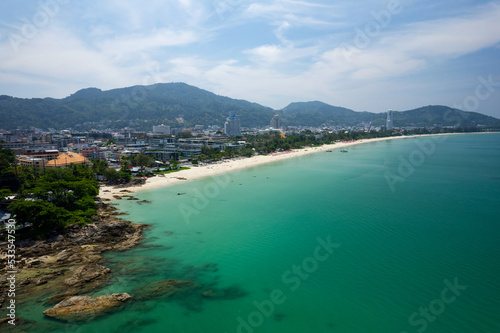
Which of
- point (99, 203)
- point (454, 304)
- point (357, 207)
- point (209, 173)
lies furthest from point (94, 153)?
point (454, 304)

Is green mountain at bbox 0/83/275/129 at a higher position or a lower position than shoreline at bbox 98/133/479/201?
higher

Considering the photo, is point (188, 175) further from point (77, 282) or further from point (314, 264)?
point (314, 264)

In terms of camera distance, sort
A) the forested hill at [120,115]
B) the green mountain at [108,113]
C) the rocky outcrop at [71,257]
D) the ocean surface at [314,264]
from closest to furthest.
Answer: the ocean surface at [314,264]
the rocky outcrop at [71,257]
the green mountain at [108,113]
the forested hill at [120,115]

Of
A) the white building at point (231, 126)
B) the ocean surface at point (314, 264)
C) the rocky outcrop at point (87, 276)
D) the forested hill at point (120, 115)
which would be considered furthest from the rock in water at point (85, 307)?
the forested hill at point (120, 115)

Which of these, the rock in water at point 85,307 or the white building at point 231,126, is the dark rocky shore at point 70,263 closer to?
the rock in water at point 85,307

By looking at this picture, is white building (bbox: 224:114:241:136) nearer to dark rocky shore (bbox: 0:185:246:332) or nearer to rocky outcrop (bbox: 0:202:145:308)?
rocky outcrop (bbox: 0:202:145:308)

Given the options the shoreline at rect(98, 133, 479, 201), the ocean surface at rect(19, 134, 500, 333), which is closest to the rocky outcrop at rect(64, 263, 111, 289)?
the ocean surface at rect(19, 134, 500, 333)
